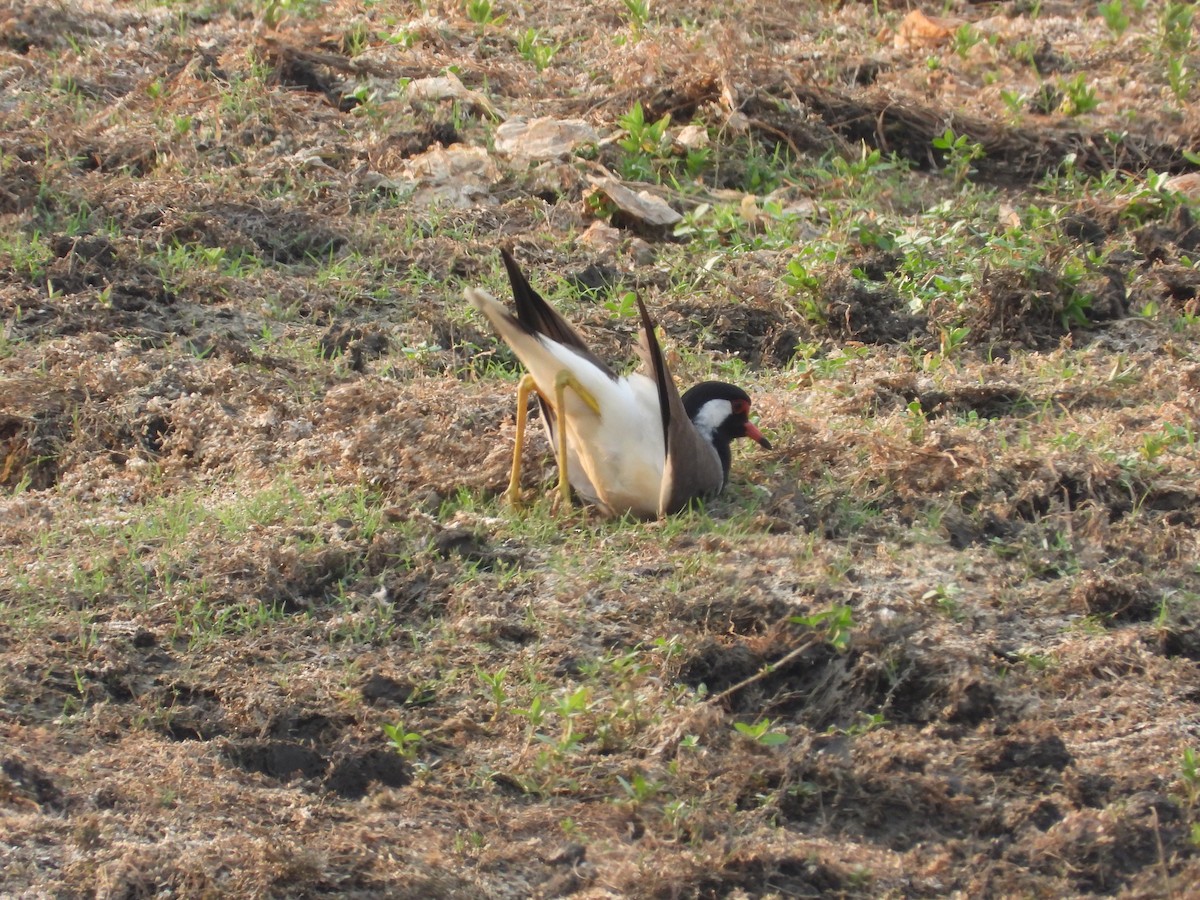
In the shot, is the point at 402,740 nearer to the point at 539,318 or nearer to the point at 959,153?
the point at 539,318

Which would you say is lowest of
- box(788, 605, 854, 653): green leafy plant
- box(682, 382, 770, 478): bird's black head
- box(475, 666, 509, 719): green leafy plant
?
box(475, 666, 509, 719): green leafy plant

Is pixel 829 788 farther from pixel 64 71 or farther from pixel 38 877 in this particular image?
pixel 64 71

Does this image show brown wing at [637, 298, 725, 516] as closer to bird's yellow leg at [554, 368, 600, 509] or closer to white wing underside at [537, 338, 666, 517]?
white wing underside at [537, 338, 666, 517]

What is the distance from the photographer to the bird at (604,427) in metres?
5.16

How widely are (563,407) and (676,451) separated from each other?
17.8 inches

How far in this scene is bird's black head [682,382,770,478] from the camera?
5.51 metres

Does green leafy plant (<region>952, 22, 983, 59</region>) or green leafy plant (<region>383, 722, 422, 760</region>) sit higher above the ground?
green leafy plant (<region>952, 22, 983, 59</region>)

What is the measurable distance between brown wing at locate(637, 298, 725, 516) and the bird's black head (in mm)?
156

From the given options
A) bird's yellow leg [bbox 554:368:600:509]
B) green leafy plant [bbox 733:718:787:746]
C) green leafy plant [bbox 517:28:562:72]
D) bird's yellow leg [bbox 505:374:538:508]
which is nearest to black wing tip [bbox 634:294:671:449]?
bird's yellow leg [bbox 554:368:600:509]

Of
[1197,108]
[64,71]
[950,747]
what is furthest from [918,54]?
[950,747]

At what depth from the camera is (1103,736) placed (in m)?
4.11

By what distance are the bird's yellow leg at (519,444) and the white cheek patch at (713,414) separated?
58 cm

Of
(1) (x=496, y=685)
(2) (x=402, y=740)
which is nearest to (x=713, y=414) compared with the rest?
(1) (x=496, y=685)

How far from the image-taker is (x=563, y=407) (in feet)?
17.4
